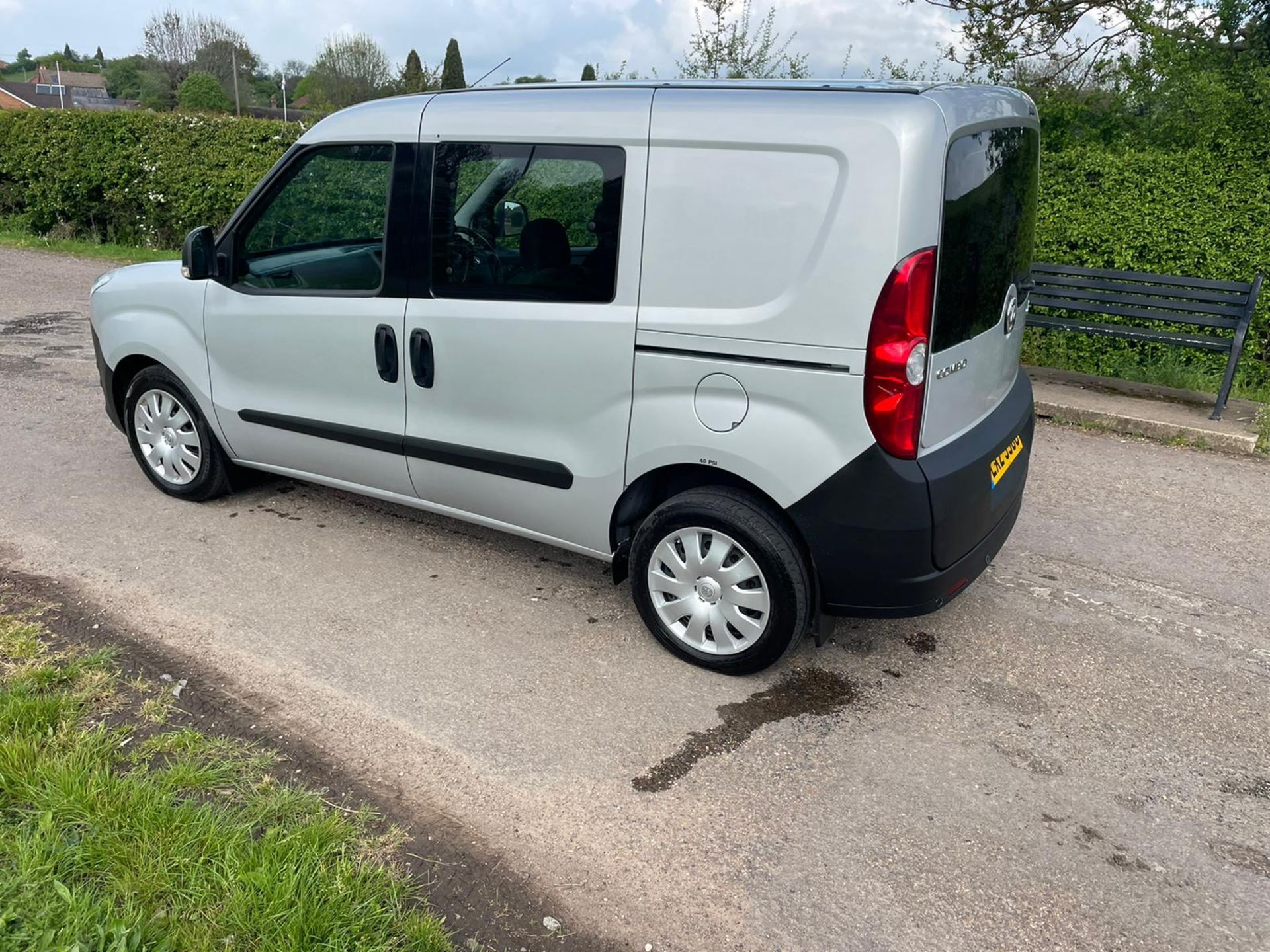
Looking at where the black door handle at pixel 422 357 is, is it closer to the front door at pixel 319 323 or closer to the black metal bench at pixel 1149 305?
the front door at pixel 319 323

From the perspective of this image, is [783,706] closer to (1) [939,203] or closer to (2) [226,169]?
(1) [939,203]

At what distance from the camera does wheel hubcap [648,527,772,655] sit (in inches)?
→ 139

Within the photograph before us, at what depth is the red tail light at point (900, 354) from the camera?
3.03 metres

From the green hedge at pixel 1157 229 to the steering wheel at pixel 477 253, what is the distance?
19.9 ft

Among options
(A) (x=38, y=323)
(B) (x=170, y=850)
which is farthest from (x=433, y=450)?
(A) (x=38, y=323)

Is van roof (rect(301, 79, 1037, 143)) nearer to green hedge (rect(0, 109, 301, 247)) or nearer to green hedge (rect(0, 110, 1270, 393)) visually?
green hedge (rect(0, 110, 1270, 393))

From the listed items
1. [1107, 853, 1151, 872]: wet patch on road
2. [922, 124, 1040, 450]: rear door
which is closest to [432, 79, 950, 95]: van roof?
[922, 124, 1040, 450]: rear door

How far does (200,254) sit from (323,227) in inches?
22.6

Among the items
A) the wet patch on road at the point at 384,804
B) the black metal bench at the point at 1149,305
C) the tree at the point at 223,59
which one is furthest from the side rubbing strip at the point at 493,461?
the tree at the point at 223,59

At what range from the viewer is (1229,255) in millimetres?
7637

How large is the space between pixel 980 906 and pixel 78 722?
2729 mm

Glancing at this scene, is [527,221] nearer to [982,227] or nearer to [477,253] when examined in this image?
[477,253]

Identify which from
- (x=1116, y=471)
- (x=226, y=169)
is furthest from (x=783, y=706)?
(x=226, y=169)

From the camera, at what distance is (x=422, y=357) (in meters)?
4.07
